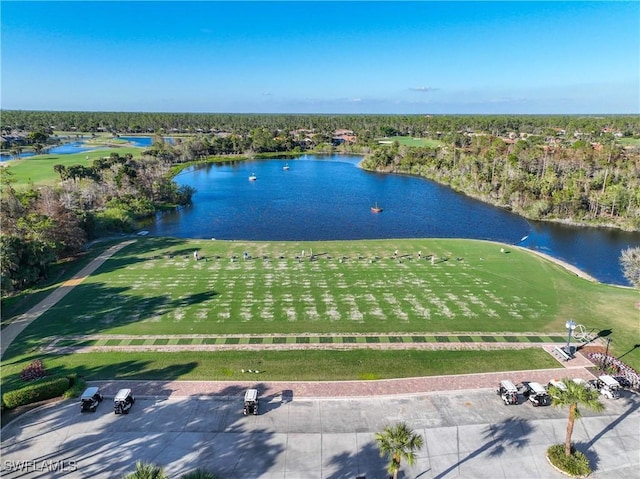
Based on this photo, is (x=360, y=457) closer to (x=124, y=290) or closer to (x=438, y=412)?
(x=438, y=412)

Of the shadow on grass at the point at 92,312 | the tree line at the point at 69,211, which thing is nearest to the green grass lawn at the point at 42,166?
the tree line at the point at 69,211

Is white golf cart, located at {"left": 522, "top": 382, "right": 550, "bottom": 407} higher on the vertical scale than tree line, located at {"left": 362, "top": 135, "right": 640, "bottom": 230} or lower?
lower

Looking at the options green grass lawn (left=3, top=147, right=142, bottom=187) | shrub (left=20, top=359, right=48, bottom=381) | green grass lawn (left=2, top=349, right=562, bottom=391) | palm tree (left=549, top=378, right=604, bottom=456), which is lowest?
green grass lawn (left=2, top=349, right=562, bottom=391)

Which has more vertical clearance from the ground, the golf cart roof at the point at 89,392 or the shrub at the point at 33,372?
the golf cart roof at the point at 89,392

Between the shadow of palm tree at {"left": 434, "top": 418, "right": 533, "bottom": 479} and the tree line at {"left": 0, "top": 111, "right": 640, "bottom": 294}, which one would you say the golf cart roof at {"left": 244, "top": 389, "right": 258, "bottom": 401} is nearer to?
the shadow of palm tree at {"left": 434, "top": 418, "right": 533, "bottom": 479}

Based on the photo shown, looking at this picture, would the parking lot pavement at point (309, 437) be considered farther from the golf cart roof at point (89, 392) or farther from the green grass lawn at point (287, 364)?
the green grass lawn at point (287, 364)

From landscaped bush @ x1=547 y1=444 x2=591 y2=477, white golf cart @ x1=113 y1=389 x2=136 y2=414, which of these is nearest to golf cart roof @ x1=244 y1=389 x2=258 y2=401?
white golf cart @ x1=113 y1=389 x2=136 y2=414

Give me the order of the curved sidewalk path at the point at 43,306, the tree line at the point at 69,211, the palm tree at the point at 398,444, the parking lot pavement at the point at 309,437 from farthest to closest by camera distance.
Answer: the tree line at the point at 69,211 → the curved sidewalk path at the point at 43,306 → the parking lot pavement at the point at 309,437 → the palm tree at the point at 398,444
